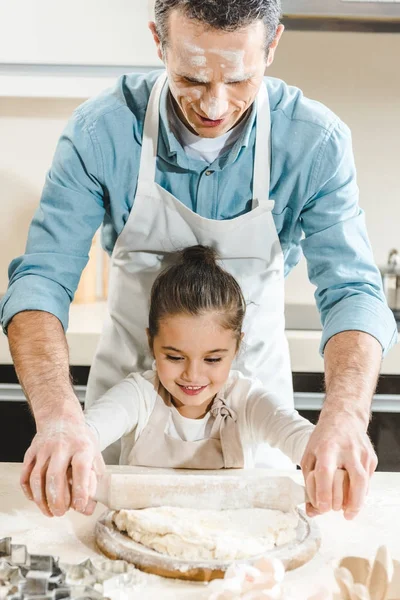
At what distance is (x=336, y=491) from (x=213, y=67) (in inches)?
26.2

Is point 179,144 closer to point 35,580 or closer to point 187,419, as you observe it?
point 187,419

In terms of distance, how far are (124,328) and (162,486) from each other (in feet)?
1.89

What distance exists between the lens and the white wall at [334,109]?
2715mm

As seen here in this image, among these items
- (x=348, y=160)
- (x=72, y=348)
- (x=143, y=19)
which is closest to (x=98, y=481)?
(x=348, y=160)

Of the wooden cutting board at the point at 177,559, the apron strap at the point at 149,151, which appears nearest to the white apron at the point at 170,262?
the apron strap at the point at 149,151

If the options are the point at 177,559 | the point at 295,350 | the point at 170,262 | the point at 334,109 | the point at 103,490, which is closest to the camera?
the point at 177,559

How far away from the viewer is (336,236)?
59.8 inches

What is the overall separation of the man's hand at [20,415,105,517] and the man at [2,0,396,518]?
5.9 inches

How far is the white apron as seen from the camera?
1.55 meters

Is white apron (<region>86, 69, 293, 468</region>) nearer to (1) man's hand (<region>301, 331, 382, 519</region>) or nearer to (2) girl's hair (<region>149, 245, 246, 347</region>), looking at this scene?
Answer: (2) girl's hair (<region>149, 245, 246, 347</region>)

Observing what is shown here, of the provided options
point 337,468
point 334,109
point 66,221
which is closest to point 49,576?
point 337,468

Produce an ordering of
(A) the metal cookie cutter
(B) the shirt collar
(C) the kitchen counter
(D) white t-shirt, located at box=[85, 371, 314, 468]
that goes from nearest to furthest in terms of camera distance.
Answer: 1. (A) the metal cookie cutter
2. (C) the kitchen counter
3. (D) white t-shirt, located at box=[85, 371, 314, 468]
4. (B) the shirt collar

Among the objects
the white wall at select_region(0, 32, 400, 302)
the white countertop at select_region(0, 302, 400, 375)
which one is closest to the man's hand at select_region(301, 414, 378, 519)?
the white countertop at select_region(0, 302, 400, 375)

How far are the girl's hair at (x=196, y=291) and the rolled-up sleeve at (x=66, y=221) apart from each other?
0.16 metres
